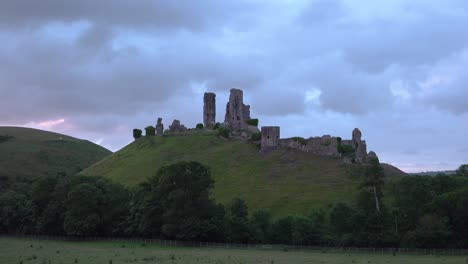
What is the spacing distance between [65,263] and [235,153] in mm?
83006

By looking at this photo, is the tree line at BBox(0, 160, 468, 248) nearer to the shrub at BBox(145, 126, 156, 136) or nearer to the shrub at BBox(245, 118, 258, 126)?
the shrub at BBox(145, 126, 156, 136)

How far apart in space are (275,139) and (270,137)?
1.28m

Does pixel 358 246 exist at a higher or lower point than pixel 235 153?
lower

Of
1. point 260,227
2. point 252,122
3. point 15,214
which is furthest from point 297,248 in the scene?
point 252,122

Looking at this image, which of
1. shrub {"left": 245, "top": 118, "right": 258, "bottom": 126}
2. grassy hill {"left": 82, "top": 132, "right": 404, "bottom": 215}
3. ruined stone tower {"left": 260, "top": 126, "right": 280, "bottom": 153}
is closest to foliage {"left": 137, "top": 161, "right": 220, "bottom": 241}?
grassy hill {"left": 82, "top": 132, "right": 404, "bottom": 215}

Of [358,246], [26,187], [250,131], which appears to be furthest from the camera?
[250,131]

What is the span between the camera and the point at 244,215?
235 feet

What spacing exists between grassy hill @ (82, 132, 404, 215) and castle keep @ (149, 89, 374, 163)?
2.66 meters

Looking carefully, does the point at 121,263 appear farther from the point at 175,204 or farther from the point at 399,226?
the point at 399,226

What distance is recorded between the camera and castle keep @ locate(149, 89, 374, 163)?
113 metres

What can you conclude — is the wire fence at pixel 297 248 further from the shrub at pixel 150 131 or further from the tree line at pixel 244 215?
the shrub at pixel 150 131

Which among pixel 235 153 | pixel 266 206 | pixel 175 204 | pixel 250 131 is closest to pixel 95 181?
pixel 175 204

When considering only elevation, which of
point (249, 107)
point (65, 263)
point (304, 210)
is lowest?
point (65, 263)

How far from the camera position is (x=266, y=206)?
290 feet
